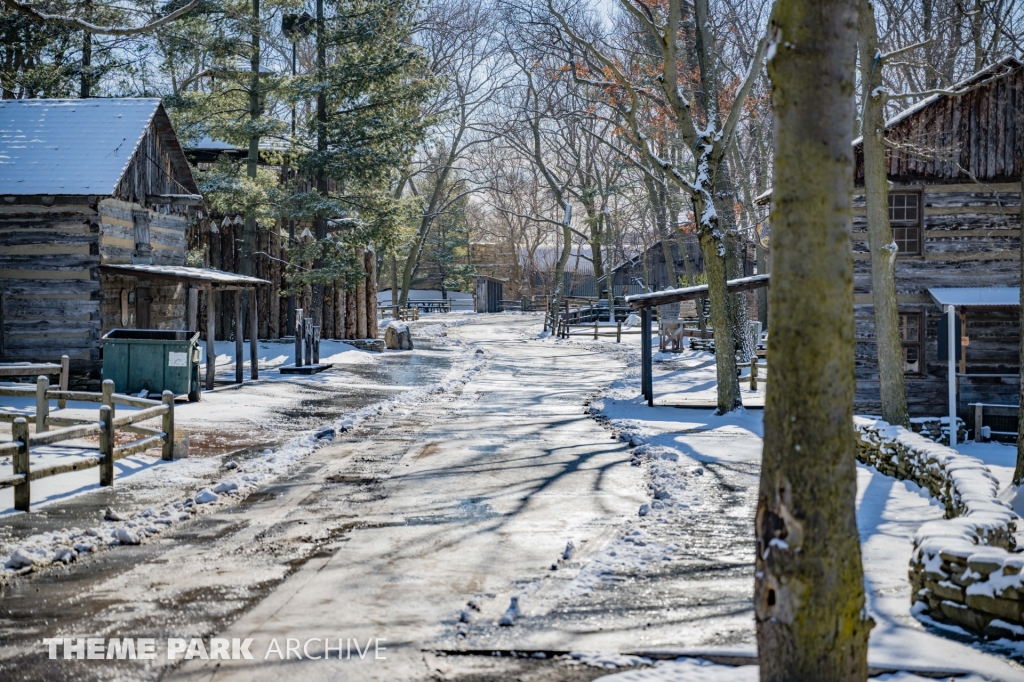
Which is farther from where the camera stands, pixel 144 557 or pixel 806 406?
pixel 144 557

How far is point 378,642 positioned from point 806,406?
3234mm

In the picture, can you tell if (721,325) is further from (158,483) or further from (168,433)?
(158,483)

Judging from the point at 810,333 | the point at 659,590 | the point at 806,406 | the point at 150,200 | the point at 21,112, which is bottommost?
the point at 659,590

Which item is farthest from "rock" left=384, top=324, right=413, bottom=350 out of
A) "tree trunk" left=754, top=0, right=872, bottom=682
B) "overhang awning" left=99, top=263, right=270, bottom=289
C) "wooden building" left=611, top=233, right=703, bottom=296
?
"tree trunk" left=754, top=0, right=872, bottom=682

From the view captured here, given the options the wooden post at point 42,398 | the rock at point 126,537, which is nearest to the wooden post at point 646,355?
the wooden post at point 42,398

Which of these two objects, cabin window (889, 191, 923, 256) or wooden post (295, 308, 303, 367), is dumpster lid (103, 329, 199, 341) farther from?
cabin window (889, 191, 923, 256)

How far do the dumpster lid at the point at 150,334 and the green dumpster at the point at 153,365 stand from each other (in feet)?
0.33

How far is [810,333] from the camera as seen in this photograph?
4965 mm

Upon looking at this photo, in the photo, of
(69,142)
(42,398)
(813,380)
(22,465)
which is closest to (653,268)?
(69,142)

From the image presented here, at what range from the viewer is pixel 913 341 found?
23719 millimetres

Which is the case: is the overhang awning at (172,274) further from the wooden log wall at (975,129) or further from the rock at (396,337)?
the wooden log wall at (975,129)

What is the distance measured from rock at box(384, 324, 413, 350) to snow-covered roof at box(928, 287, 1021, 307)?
20736 millimetres

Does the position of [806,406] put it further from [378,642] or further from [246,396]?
[246,396]

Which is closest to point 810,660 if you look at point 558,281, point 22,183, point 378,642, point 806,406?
point 806,406
